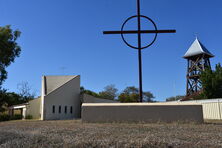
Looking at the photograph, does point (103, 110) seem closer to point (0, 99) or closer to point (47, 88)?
point (47, 88)

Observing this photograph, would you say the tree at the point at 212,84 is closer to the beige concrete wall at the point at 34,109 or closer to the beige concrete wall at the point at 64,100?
the beige concrete wall at the point at 64,100

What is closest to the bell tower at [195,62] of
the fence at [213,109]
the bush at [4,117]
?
the fence at [213,109]

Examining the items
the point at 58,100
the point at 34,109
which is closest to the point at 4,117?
the point at 34,109

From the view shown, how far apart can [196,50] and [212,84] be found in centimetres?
1281

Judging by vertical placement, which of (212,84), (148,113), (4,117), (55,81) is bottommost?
(4,117)

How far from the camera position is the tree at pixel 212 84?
27266 millimetres

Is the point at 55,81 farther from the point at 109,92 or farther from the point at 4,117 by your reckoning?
the point at 109,92

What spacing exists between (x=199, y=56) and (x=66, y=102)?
951 inches

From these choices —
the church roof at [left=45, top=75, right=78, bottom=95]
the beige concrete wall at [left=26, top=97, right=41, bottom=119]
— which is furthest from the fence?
the beige concrete wall at [left=26, top=97, right=41, bottom=119]

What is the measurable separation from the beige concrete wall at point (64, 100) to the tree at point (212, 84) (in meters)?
17.8

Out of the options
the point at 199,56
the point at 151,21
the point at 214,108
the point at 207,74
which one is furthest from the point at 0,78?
the point at 199,56

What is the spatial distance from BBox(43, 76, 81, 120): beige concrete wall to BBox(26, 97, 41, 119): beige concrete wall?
435 centimetres

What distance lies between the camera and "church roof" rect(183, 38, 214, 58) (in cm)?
3775

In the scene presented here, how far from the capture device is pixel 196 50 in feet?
127
